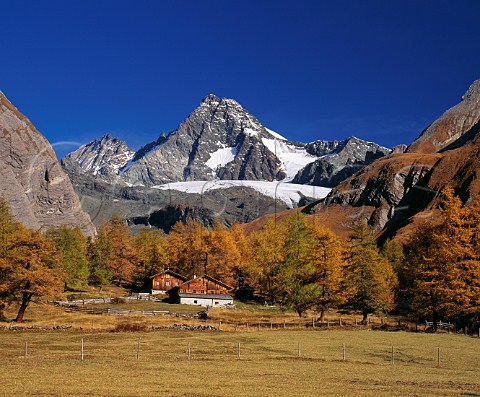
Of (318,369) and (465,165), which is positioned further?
(465,165)

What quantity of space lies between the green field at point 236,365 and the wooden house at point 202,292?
116 feet

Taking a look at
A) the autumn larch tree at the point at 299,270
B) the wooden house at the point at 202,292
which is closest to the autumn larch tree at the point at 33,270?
the autumn larch tree at the point at 299,270

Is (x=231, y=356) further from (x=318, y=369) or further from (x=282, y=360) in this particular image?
(x=318, y=369)

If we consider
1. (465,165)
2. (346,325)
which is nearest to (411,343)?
(346,325)

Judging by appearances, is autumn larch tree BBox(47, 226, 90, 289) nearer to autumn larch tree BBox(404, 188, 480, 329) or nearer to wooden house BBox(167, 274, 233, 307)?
wooden house BBox(167, 274, 233, 307)

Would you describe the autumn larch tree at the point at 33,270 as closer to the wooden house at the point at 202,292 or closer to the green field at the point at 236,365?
the green field at the point at 236,365

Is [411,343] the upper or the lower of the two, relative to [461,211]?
lower

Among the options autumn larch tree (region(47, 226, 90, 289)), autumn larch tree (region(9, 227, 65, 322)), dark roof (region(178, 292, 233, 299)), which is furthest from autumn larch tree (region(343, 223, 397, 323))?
autumn larch tree (region(47, 226, 90, 289))

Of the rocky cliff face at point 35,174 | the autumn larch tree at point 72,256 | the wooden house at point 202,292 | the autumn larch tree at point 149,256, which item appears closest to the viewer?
the autumn larch tree at point 72,256

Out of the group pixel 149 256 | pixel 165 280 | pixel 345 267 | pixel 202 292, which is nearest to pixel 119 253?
pixel 149 256

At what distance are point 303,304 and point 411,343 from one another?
19.2m

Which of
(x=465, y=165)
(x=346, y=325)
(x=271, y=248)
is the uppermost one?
(x=465, y=165)

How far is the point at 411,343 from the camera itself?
4397 centimetres

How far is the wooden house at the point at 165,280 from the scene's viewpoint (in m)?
101
